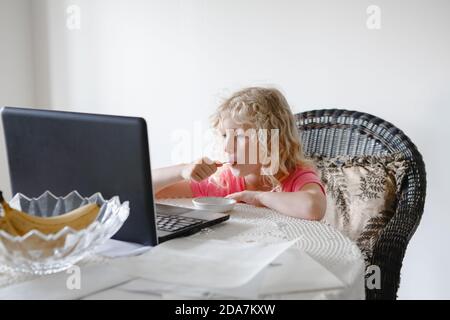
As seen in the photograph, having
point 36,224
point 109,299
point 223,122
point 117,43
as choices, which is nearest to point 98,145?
point 36,224

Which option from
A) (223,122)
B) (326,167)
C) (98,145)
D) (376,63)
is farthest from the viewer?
(376,63)

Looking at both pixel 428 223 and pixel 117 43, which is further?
pixel 117 43

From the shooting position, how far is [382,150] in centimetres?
156

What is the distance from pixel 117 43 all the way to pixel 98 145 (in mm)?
1693

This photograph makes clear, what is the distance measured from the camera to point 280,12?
1.97 metres

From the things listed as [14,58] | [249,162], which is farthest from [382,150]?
[14,58]

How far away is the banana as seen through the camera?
2.52ft

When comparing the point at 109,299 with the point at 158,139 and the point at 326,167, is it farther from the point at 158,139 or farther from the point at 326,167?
the point at 158,139

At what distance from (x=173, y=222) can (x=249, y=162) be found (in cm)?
48

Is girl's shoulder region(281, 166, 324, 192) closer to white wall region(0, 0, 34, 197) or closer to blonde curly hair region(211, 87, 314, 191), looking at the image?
blonde curly hair region(211, 87, 314, 191)

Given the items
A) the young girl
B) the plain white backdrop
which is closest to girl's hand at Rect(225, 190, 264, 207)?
the young girl

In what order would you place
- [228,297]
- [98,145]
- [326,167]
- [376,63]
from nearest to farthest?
[228,297] < [98,145] < [326,167] < [376,63]

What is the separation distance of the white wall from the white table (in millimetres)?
1762

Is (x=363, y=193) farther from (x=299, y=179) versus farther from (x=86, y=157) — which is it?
(x=86, y=157)
